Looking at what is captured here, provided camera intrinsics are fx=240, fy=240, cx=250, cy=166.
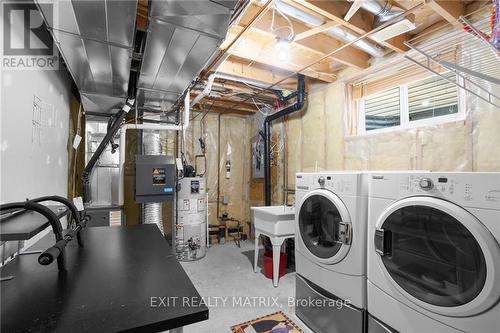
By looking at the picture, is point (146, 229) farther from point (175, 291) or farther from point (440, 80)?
point (440, 80)

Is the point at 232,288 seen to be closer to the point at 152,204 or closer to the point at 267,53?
the point at 152,204

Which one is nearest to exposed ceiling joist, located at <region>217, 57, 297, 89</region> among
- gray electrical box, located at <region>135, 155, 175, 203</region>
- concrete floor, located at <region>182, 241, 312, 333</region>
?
gray electrical box, located at <region>135, 155, 175, 203</region>

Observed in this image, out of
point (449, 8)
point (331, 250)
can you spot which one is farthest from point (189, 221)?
point (449, 8)

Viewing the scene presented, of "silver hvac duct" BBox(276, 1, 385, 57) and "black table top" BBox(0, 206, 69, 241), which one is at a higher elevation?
"silver hvac duct" BBox(276, 1, 385, 57)

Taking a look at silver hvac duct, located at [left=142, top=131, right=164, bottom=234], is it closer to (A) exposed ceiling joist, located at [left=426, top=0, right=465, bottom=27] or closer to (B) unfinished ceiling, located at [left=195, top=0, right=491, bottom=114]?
(B) unfinished ceiling, located at [left=195, top=0, right=491, bottom=114]

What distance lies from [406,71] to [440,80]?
0.33m

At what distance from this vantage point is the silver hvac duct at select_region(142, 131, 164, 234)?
10.6 ft

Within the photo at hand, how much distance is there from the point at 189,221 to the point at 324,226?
2.19 meters

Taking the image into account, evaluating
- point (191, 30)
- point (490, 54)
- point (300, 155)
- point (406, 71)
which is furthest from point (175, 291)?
point (300, 155)

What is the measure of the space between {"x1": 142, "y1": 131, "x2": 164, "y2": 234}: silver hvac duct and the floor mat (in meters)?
1.79

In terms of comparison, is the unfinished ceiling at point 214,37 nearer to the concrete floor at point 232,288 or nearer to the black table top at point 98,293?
the black table top at point 98,293

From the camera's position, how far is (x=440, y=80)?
2070 millimetres

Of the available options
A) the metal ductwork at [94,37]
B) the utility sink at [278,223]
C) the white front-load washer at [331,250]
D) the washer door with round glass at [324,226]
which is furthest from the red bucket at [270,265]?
the metal ductwork at [94,37]

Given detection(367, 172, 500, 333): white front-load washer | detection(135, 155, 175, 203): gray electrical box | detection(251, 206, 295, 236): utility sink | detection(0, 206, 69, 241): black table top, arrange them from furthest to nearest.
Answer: detection(135, 155, 175, 203): gray electrical box → detection(251, 206, 295, 236): utility sink → detection(367, 172, 500, 333): white front-load washer → detection(0, 206, 69, 241): black table top
